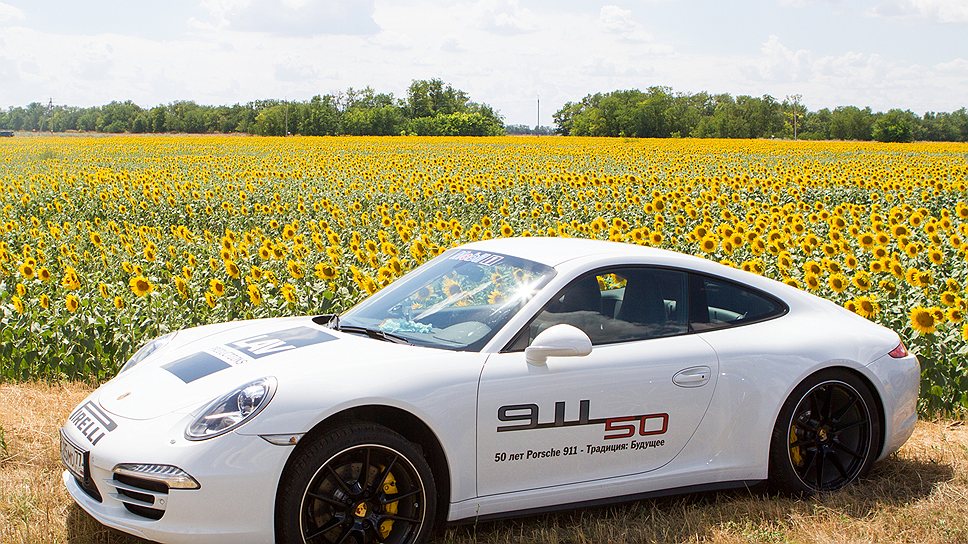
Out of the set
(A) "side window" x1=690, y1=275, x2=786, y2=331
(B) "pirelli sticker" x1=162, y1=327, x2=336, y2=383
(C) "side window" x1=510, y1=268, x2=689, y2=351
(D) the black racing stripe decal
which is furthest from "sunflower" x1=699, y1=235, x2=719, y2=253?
(D) the black racing stripe decal

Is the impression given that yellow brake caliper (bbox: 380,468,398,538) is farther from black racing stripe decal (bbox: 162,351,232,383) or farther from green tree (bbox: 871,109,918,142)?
green tree (bbox: 871,109,918,142)

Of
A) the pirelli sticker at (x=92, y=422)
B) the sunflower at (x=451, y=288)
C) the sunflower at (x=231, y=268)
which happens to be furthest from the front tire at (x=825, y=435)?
the sunflower at (x=231, y=268)

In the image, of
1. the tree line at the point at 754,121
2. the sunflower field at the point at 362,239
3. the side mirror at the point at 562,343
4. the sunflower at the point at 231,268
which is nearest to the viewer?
the side mirror at the point at 562,343

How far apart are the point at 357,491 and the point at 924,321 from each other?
200 inches

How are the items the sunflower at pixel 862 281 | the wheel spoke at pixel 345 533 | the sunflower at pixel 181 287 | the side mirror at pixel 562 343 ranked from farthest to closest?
the sunflower at pixel 181 287, the sunflower at pixel 862 281, the side mirror at pixel 562 343, the wheel spoke at pixel 345 533

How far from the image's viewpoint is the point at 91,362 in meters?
7.93

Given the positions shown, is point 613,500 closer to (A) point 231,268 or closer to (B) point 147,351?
(B) point 147,351

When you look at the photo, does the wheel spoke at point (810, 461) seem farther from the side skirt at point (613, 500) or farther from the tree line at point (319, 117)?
the tree line at point (319, 117)

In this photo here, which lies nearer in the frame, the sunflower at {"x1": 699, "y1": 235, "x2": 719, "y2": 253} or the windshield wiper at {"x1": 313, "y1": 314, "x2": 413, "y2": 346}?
the windshield wiper at {"x1": 313, "y1": 314, "x2": 413, "y2": 346}

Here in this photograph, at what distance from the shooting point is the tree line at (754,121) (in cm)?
8262

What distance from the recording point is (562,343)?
14.3 feet

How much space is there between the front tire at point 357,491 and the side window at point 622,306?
90 cm

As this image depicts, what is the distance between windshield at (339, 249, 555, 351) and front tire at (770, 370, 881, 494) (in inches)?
57.2

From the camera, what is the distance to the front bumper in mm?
3883
